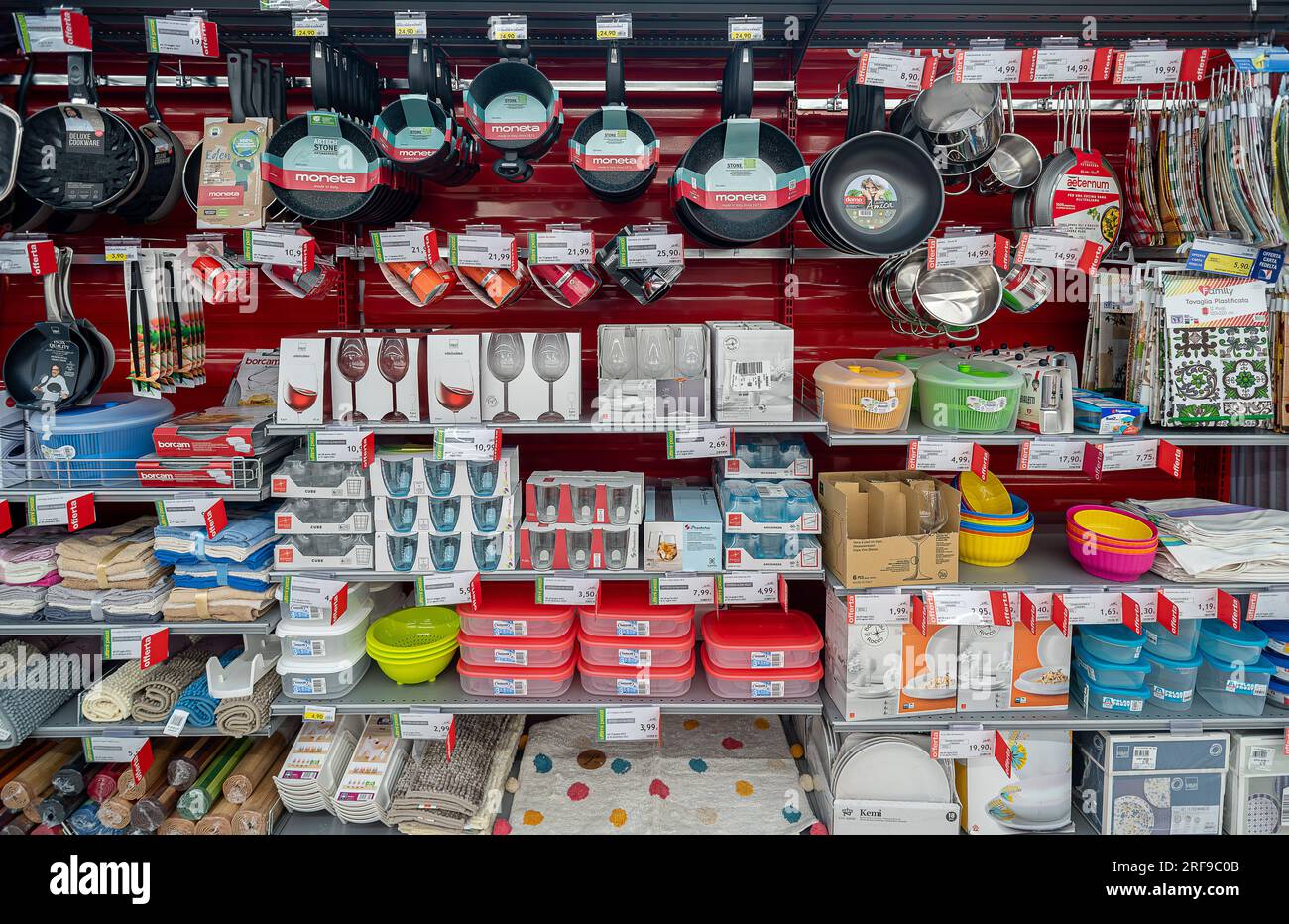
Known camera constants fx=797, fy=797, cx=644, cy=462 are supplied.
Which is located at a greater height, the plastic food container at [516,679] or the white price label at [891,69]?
the white price label at [891,69]

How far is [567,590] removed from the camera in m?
2.52

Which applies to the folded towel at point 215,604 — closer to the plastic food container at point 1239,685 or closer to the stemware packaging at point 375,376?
the stemware packaging at point 375,376

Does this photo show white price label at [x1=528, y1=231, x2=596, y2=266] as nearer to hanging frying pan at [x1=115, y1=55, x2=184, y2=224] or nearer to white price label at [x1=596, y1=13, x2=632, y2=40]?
white price label at [x1=596, y1=13, x2=632, y2=40]

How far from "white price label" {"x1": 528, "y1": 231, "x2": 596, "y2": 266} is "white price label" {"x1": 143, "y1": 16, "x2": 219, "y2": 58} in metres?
1.11

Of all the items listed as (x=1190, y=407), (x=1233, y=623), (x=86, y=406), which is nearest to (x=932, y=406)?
(x=1190, y=407)

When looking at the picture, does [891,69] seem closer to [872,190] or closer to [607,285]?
[872,190]

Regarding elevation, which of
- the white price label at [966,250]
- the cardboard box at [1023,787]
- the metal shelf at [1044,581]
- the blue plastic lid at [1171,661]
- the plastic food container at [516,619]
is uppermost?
the white price label at [966,250]

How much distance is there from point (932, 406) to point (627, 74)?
160 cm

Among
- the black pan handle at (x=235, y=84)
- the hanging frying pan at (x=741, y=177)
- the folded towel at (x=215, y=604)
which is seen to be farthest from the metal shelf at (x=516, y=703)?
the black pan handle at (x=235, y=84)

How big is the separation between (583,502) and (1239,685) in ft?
7.07

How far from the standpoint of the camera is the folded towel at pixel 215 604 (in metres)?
2.52

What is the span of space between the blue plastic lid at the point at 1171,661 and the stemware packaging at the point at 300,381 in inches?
108

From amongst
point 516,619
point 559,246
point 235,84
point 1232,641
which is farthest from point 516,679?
point 1232,641

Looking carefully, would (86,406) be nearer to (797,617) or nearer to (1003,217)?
(797,617)
